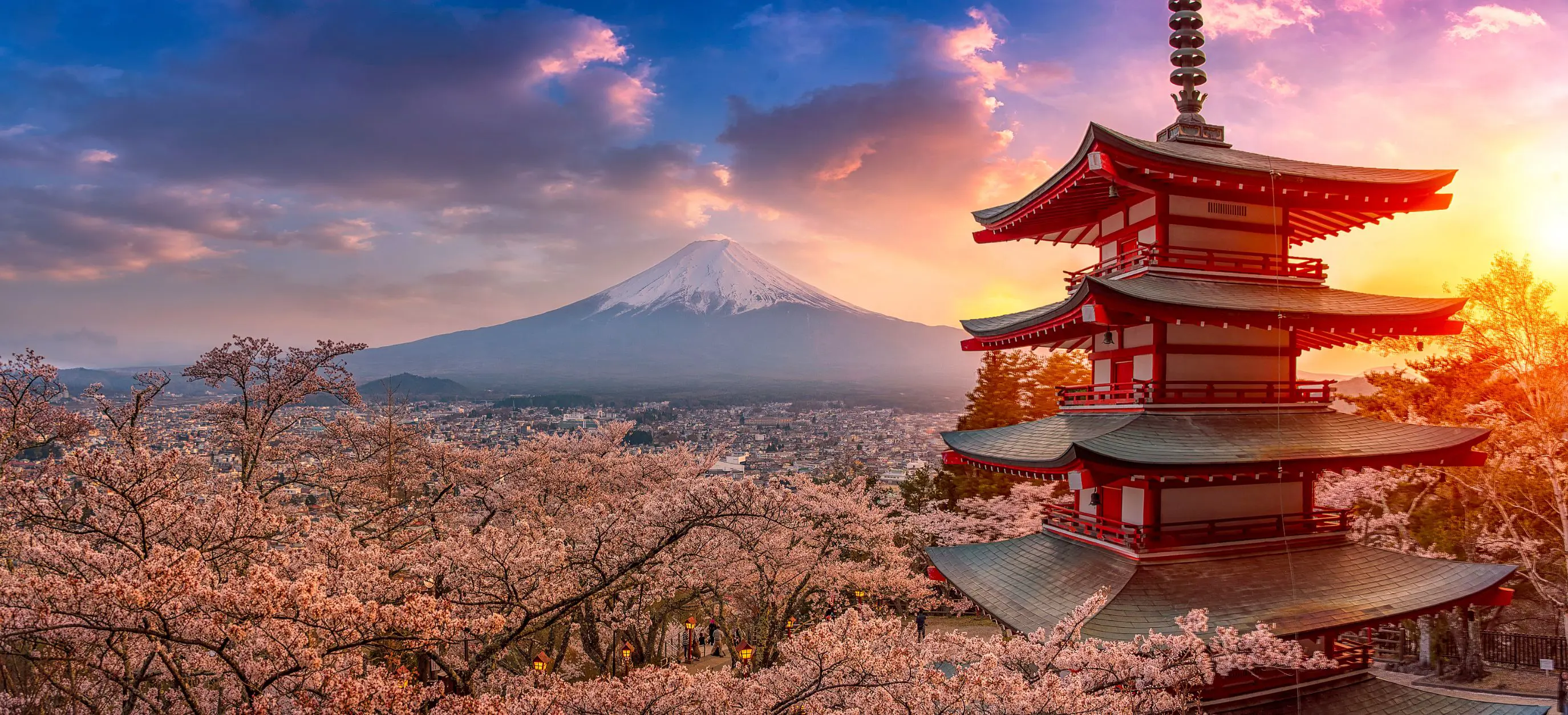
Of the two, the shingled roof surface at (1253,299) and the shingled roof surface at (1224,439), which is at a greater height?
the shingled roof surface at (1253,299)

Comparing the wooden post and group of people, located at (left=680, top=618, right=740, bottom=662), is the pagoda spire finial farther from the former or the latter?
group of people, located at (left=680, top=618, right=740, bottom=662)

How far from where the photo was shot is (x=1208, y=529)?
8.88 metres

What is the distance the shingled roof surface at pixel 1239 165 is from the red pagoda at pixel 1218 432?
4 cm

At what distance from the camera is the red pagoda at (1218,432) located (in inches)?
318

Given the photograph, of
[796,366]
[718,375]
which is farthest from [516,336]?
[796,366]

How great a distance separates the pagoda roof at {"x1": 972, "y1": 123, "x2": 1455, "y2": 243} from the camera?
871cm

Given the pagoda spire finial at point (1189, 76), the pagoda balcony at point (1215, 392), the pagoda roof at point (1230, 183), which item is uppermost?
the pagoda spire finial at point (1189, 76)

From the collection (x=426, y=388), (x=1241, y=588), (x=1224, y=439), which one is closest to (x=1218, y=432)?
(x=1224, y=439)

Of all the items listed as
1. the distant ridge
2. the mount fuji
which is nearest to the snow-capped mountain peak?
the mount fuji

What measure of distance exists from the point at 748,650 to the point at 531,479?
751 centimetres

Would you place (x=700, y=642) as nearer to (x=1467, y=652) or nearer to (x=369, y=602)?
(x=369, y=602)

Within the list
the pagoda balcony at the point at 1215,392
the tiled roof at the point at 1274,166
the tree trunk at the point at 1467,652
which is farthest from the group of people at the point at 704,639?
the tiled roof at the point at 1274,166

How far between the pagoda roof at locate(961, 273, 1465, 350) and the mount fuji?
102462 mm

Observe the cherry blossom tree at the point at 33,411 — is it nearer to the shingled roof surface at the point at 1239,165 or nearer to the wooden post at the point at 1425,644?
the shingled roof surface at the point at 1239,165
